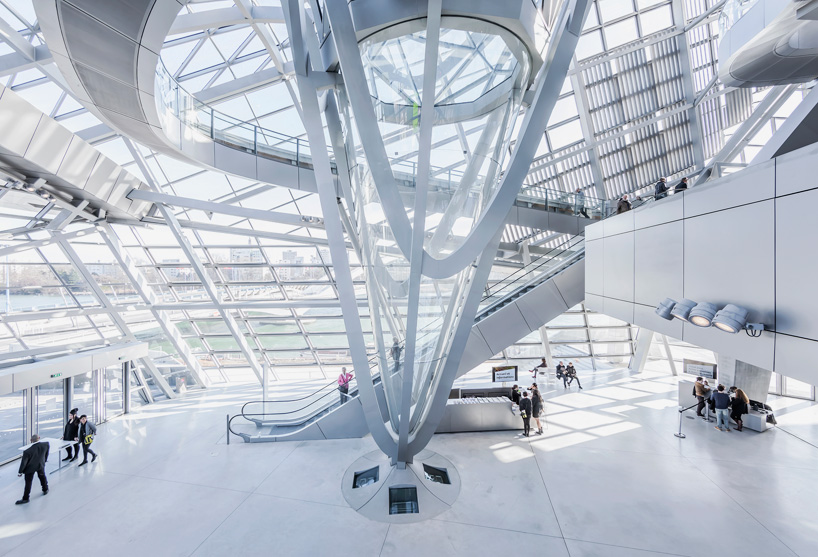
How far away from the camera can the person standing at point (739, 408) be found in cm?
1213

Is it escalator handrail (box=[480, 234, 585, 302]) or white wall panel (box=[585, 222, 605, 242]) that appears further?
escalator handrail (box=[480, 234, 585, 302])

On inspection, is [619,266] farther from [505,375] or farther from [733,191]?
[505,375]

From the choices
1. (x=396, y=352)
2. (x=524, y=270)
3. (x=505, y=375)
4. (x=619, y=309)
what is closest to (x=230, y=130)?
(x=396, y=352)

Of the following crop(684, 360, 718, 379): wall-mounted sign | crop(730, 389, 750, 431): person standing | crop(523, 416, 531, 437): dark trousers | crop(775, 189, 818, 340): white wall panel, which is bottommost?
crop(523, 416, 531, 437): dark trousers

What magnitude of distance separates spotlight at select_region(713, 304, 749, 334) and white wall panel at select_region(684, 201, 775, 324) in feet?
0.67

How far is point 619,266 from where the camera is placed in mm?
10078

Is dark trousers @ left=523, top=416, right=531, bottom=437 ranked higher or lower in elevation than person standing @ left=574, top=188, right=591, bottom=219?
lower

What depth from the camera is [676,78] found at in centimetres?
2341

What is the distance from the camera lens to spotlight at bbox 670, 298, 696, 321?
256 inches

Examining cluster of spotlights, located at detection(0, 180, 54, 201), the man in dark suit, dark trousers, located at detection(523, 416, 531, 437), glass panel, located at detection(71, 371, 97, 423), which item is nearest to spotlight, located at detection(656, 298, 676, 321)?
dark trousers, located at detection(523, 416, 531, 437)

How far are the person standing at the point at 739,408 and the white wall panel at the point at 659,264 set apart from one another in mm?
6681

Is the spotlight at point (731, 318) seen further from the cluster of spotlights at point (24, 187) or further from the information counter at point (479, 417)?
the cluster of spotlights at point (24, 187)

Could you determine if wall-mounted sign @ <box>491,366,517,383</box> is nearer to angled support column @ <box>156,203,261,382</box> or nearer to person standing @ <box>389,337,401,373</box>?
person standing @ <box>389,337,401,373</box>

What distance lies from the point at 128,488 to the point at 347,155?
917 centimetres
